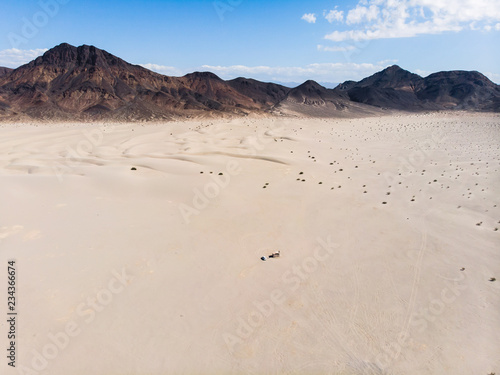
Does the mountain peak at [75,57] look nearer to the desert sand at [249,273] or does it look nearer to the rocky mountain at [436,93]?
the rocky mountain at [436,93]

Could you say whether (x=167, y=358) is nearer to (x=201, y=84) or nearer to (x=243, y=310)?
(x=243, y=310)

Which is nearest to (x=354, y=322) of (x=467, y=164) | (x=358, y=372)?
(x=358, y=372)

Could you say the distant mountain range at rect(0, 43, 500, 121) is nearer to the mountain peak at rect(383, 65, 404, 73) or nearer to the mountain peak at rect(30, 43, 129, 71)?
the mountain peak at rect(30, 43, 129, 71)

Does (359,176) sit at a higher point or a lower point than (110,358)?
higher

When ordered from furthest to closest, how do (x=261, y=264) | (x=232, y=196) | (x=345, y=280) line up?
(x=232, y=196) → (x=261, y=264) → (x=345, y=280)

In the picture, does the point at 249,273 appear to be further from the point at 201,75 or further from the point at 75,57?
the point at 75,57

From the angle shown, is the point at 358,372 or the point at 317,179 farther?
the point at 317,179
